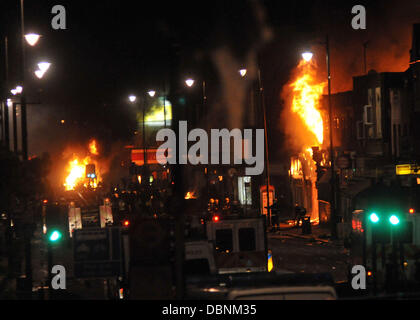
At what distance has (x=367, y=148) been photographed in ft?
134

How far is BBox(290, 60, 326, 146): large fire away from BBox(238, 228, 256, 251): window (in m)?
29.7

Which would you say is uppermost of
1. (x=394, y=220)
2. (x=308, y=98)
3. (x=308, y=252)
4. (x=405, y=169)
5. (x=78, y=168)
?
(x=308, y=98)

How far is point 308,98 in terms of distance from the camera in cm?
5431

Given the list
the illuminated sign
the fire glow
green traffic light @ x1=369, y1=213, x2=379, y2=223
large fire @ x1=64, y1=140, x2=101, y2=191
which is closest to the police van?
green traffic light @ x1=369, y1=213, x2=379, y2=223

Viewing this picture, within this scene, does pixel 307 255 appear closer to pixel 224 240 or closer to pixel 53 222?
pixel 224 240

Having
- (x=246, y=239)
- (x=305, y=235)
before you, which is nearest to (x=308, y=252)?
(x=305, y=235)

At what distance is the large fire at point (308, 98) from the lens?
5119 centimetres

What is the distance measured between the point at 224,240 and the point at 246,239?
650mm

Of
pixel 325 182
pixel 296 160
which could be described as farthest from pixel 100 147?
pixel 325 182

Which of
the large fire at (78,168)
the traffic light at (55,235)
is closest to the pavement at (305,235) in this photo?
the traffic light at (55,235)

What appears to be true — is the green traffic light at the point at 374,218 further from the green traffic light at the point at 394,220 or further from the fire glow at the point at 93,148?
the fire glow at the point at 93,148

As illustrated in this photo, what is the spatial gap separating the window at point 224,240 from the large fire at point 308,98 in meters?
29.7
